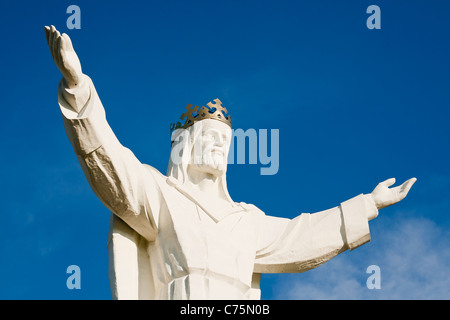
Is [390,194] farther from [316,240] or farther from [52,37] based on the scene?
[52,37]

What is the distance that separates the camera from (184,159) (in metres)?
10.9

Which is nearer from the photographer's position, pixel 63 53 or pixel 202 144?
pixel 63 53

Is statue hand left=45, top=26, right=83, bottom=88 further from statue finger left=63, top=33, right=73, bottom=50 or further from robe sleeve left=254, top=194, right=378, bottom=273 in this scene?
robe sleeve left=254, top=194, right=378, bottom=273

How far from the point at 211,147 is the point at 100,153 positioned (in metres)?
1.87

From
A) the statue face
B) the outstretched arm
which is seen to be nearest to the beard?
the statue face

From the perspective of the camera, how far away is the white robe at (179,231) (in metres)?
9.42

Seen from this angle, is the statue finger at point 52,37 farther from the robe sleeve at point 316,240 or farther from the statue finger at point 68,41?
the robe sleeve at point 316,240

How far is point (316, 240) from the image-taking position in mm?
10594

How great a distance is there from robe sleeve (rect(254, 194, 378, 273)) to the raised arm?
4.71 ft

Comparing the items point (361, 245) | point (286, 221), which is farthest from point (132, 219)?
point (361, 245)

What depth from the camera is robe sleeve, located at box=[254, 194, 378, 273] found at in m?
10.6

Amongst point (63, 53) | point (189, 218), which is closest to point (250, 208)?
point (189, 218)
